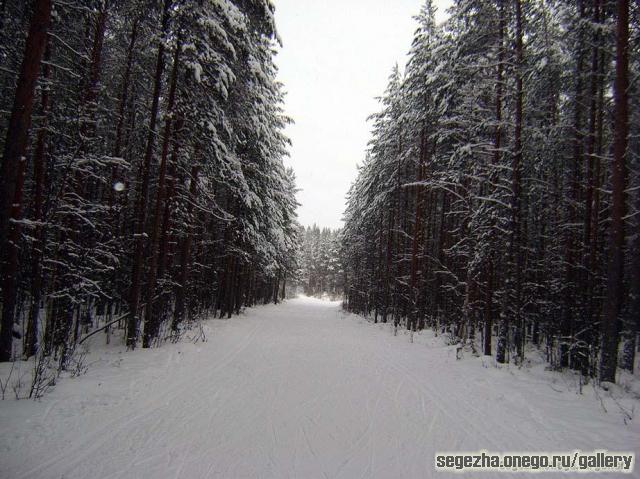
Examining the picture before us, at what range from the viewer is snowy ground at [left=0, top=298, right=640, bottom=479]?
3771 mm

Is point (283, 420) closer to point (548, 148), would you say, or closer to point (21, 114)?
point (21, 114)

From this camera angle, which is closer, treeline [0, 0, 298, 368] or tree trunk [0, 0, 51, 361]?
tree trunk [0, 0, 51, 361]

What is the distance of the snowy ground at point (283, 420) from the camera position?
3.77 meters

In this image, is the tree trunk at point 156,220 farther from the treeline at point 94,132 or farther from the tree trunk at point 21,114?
the tree trunk at point 21,114

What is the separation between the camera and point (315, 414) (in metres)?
5.34

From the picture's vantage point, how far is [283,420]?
199 inches

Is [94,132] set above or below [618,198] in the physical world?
above

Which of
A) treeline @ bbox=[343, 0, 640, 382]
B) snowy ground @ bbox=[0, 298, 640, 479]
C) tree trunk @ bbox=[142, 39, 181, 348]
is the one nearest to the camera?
snowy ground @ bbox=[0, 298, 640, 479]

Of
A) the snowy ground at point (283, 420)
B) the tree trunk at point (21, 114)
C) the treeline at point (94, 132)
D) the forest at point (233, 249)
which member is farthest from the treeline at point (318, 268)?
the tree trunk at point (21, 114)

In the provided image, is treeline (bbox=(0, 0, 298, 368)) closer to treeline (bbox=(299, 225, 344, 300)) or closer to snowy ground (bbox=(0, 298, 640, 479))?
snowy ground (bbox=(0, 298, 640, 479))

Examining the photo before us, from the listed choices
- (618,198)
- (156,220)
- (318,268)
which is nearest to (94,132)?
(156,220)

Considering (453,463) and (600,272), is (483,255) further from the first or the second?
(453,463)

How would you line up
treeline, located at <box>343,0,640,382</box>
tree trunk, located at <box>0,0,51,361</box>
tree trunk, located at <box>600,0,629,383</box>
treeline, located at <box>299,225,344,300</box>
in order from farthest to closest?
treeline, located at <box>299,225,344,300</box> → treeline, located at <box>343,0,640,382</box> → tree trunk, located at <box>600,0,629,383</box> → tree trunk, located at <box>0,0,51,361</box>

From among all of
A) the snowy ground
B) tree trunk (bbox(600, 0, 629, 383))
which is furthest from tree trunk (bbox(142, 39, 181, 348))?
tree trunk (bbox(600, 0, 629, 383))
